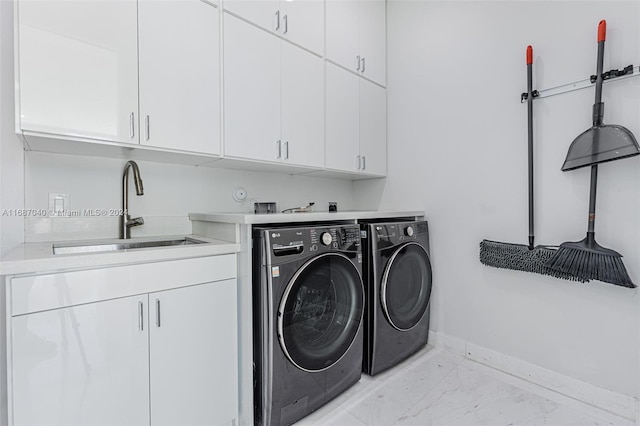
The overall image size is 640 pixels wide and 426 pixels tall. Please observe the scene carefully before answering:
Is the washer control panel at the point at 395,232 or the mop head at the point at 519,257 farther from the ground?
the washer control panel at the point at 395,232

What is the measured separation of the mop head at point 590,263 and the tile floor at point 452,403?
0.70 metres

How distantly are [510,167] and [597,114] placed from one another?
49 cm

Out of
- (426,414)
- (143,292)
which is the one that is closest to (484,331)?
(426,414)

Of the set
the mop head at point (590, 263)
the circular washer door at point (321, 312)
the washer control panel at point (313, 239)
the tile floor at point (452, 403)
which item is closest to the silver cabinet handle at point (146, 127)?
the washer control panel at point (313, 239)

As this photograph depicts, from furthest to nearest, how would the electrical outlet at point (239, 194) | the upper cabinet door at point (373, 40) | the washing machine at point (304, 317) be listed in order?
1. the upper cabinet door at point (373, 40)
2. the electrical outlet at point (239, 194)
3. the washing machine at point (304, 317)

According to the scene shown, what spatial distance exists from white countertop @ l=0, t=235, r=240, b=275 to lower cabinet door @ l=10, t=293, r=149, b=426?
0.38 feet

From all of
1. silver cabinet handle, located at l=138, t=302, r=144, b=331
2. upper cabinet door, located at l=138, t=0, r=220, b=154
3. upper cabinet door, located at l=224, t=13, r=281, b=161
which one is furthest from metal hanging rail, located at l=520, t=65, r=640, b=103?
silver cabinet handle, located at l=138, t=302, r=144, b=331

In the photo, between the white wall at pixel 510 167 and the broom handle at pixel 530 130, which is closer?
the white wall at pixel 510 167

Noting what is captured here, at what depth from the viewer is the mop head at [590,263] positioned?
1.44m

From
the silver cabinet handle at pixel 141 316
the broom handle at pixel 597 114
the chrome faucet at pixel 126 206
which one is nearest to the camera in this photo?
the silver cabinet handle at pixel 141 316

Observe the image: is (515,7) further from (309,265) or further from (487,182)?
(309,265)

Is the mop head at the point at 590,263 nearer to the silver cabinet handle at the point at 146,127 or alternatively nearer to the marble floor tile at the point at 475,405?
the marble floor tile at the point at 475,405

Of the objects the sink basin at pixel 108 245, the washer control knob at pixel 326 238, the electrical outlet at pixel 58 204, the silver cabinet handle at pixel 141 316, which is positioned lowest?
the silver cabinet handle at pixel 141 316

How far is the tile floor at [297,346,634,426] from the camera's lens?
1.51m
